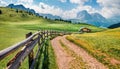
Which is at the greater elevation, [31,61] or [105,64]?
[31,61]

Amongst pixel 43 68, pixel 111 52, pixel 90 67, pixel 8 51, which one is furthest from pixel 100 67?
pixel 8 51

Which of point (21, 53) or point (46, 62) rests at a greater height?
point (21, 53)

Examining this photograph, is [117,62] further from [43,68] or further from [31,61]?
[31,61]

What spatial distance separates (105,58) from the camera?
1934cm

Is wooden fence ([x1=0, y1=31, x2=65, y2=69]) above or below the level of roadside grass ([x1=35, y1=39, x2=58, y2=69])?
above

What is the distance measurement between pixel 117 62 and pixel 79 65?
3.65m

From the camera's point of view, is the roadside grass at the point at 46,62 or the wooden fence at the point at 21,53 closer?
the wooden fence at the point at 21,53

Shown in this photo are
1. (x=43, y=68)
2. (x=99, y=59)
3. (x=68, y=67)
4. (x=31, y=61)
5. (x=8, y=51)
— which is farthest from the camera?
(x=99, y=59)

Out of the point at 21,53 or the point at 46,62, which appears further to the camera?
the point at 46,62

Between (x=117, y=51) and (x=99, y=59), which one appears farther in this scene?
(x=117, y=51)

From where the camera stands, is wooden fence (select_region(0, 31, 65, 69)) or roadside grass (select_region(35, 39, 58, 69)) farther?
roadside grass (select_region(35, 39, 58, 69))

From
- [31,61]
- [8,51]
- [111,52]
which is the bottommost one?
[111,52]

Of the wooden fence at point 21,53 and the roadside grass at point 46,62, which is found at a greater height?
the wooden fence at point 21,53

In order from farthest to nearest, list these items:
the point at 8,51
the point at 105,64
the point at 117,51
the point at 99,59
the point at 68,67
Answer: the point at 117,51
the point at 99,59
the point at 105,64
the point at 68,67
the point at 8,51
